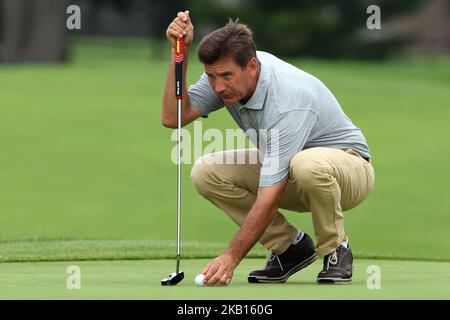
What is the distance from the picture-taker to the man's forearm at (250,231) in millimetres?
6328

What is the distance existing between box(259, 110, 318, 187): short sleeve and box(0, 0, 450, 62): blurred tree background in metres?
27.8

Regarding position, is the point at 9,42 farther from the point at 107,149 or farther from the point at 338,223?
the point at 338,223

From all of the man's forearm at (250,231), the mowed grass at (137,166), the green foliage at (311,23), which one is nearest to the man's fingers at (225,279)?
the man's forearm at (250,231)

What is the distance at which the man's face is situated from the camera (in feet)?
20.9

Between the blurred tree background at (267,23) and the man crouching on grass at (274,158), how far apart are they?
27118mm

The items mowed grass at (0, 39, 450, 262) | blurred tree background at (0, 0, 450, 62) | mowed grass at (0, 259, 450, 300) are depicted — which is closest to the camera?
mowed grass at (0, 259, 450, 300)

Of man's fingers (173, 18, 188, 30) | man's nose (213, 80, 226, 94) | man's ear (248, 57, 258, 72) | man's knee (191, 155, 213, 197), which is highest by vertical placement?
man's fingers (173, 18, 188, 30)

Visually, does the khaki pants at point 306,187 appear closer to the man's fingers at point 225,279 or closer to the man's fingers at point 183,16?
the man's fingers at point 225,279

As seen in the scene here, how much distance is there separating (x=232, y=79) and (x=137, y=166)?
413 inches

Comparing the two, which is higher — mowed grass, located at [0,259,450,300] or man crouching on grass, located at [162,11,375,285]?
man crouching on grass, located at [162,11,375,285]
